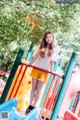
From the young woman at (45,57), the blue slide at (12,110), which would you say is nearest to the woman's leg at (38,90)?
the young woman at (45,57)

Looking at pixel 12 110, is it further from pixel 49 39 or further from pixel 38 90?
pixel 49 39

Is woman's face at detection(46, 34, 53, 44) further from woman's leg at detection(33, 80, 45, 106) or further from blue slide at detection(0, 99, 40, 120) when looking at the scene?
blue slide at detection(0, 99, 40, 120)

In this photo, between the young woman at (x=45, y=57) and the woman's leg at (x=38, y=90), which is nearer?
the young woman at (x=45, y=57)

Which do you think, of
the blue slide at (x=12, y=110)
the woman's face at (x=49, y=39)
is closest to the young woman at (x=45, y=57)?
the woman's face at (x=49, y=39)

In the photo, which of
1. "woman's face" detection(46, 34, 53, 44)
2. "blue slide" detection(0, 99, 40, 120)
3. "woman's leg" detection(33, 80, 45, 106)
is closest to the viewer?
"blue slide" detection(0, 99, 40, 120)

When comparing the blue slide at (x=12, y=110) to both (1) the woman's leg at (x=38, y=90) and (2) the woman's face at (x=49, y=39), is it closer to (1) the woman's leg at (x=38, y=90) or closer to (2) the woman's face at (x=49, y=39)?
(1) the woman's leg at (x=38, y=90)

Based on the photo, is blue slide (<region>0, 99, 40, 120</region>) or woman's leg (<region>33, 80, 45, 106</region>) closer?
blue slide (<region>0, 99, 40, 120</region>)

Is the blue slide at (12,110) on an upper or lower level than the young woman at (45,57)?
lower

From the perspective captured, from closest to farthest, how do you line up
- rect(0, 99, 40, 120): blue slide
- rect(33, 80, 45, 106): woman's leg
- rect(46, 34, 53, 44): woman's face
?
rect(0, 99, 40, 120): blue slide → rect(46, 34, 53, 44): woman's face → rect(33, 80, 45, 106): woman's leg

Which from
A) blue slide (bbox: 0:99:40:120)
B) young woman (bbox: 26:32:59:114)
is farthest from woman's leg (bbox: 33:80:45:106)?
blue slide (bbox: 0:99:40:120)

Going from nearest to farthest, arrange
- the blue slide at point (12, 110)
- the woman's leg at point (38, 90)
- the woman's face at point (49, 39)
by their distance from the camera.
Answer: the blue slide at point (12, 110), the woman's face at point (49, 39), the woman's leg at point (38, 90)

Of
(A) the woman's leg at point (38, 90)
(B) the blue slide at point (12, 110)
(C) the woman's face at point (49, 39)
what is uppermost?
(C) the woman's face at point (49, 39)

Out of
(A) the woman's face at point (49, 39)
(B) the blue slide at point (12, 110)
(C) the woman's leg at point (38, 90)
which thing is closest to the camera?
(B) the blue slide at point (12, 110)

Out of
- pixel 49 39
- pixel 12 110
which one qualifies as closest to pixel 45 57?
pixel 49 39
